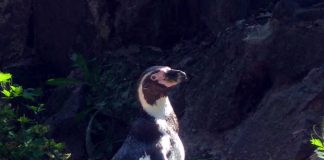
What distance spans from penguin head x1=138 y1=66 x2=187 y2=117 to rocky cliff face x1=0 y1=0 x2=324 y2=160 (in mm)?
1272

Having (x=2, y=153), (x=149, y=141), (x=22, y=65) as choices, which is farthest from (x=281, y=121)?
(x=22, y=65)

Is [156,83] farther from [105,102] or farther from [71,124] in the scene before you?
[71,124]

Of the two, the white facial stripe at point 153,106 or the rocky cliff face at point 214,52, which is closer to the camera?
the white facial stripe at point 153,106

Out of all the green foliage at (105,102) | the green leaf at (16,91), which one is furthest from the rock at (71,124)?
the green leaf at (16,91)

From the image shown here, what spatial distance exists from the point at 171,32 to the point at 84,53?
1001 mm

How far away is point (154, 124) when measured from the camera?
4.68 metres

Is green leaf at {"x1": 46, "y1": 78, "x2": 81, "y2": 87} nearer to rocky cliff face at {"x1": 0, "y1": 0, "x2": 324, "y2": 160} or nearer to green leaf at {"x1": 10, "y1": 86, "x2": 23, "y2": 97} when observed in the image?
rocky cliff face at {"x1": 0, "y1": 0, "x2": 324, "y2": 160}

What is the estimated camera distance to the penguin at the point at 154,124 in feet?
15.0

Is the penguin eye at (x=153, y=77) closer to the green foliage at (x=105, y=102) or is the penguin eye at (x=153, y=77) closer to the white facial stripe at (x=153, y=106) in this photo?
the white facial stripe at (x=153, y=106)

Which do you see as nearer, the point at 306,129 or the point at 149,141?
the point at 149,141

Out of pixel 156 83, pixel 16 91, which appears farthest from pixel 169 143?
pixel 16 91

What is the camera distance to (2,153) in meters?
5.78

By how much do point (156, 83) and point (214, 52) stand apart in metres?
2.13

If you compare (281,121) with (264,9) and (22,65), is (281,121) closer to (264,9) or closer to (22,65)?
(264,9)
